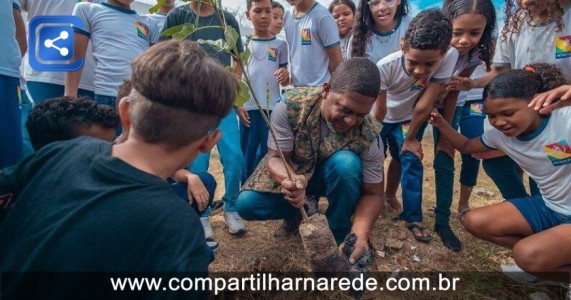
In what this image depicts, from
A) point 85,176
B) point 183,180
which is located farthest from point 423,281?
point 85,176

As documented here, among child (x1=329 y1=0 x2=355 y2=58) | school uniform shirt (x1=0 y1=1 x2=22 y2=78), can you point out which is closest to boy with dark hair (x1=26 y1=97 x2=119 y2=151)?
school uniform shirt (x1=0 y1=1 x2=22 y2=78)

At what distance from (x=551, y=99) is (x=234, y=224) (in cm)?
209

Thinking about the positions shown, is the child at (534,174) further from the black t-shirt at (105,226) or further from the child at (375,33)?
the black t-shirt at (105,226)

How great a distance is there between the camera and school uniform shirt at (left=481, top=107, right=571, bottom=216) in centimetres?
205

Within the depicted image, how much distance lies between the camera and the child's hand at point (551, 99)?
2.01 metres

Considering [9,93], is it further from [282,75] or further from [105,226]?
[282,75]

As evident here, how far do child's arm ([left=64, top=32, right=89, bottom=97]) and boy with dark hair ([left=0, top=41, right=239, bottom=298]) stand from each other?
5.15 ft

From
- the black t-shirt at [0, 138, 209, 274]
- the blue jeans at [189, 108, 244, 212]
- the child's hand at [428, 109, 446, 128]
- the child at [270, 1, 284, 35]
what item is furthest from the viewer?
the child at [270, 1, 284, 35]

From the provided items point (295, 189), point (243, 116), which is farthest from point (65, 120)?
point (243, 116)

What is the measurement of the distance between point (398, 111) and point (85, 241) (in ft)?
7.74

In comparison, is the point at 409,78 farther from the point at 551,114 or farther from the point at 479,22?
the point at 551,114

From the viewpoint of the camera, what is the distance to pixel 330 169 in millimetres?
2266

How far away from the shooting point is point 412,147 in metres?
2.57

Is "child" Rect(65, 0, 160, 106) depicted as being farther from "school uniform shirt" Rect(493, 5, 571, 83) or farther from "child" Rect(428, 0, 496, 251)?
"school uniform shirt" Rect(493, 5, 571, 83)
